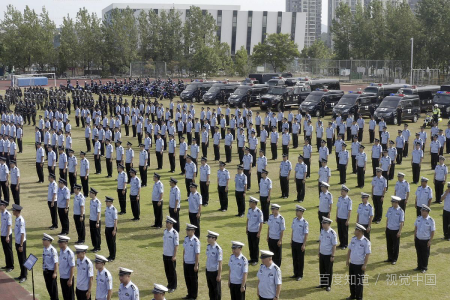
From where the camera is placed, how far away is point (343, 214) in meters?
11.4

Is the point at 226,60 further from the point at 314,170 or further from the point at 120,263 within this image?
the point at 120,263

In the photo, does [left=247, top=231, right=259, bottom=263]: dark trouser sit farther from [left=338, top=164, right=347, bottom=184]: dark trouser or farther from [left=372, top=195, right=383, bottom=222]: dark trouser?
[left=338, top=164, right=347, bottom=184]: dark trouser

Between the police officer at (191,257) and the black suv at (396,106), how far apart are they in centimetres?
2245

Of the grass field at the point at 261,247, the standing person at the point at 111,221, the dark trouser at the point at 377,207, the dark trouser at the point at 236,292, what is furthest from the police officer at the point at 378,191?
the standing person at the point at 111,221

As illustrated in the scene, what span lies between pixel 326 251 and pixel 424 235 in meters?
2.15

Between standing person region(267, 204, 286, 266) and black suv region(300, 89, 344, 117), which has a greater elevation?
black suv region(300, 89, 344, 117)

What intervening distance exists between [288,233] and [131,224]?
3.89 metres

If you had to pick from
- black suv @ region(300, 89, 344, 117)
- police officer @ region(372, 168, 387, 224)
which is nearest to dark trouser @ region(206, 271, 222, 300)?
police officer @ region(372, 168, 387, 224)

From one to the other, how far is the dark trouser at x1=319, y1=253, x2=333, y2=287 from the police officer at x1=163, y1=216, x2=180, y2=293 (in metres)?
2.54

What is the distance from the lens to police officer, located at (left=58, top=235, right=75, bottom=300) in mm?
8781

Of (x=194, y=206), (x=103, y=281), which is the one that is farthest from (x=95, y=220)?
(x=103, y=281)

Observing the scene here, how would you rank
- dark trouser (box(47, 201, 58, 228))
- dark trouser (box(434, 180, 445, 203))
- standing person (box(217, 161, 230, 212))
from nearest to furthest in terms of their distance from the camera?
dark trouser (box(47, 201, 58, 228)) < standing person (box(217, 161, 230, 212)) < dark trouser (box(434, 180, 445, 203))

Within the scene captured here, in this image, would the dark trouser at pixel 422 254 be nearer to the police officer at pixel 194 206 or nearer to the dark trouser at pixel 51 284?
the police officer at pixel 194 206

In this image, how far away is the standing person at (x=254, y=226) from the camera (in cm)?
1060
